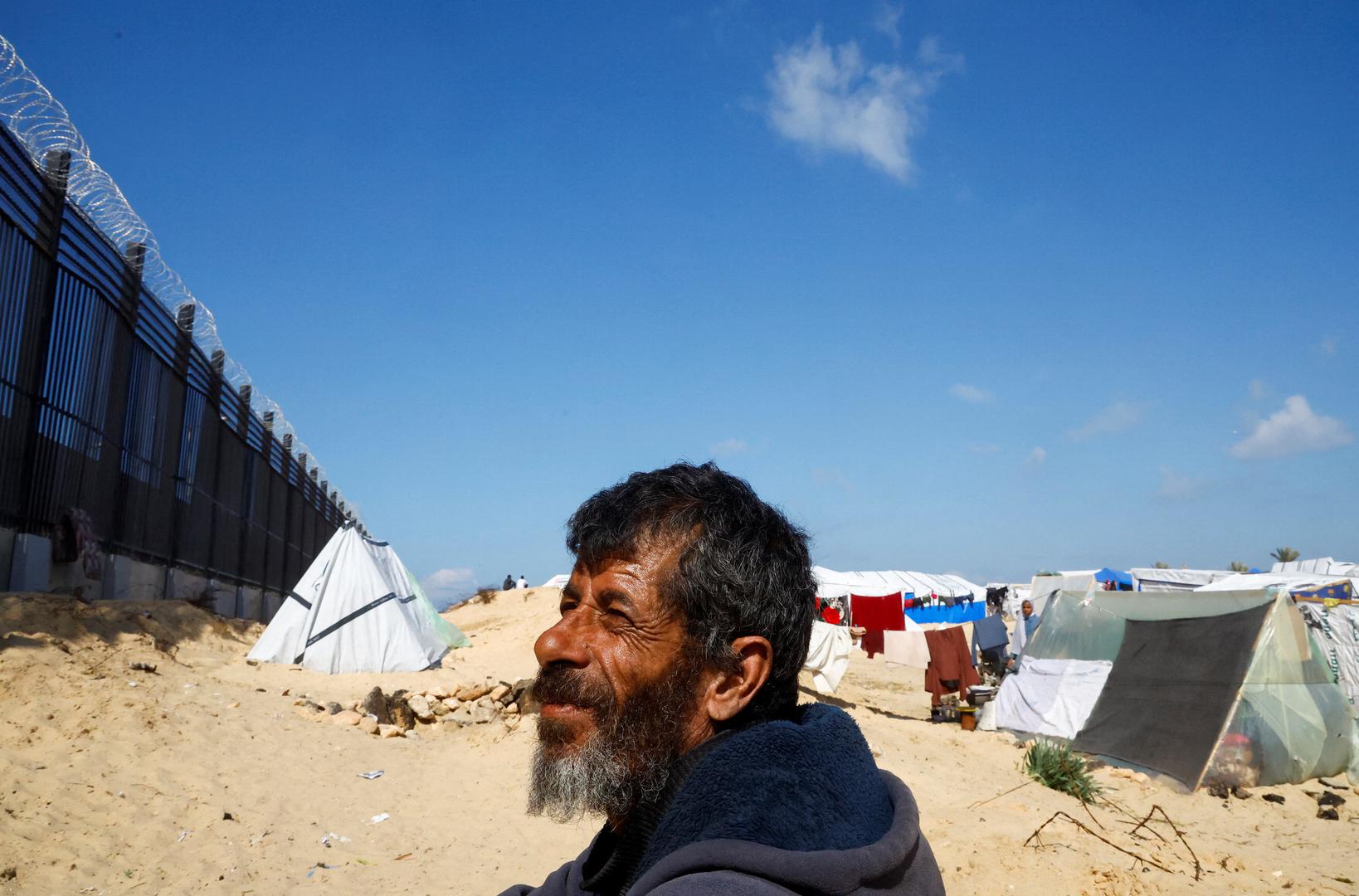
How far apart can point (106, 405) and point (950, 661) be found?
13.3 meters

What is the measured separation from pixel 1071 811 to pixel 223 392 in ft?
39.1

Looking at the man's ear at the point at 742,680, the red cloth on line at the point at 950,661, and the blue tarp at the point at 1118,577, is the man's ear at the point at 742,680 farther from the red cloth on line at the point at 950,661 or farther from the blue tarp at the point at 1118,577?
the blue tarp at the point at 1118,577

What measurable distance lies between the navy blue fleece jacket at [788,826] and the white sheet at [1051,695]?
12752mm

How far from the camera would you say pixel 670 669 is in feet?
5.25

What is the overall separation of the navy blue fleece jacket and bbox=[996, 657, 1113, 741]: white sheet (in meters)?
12.8

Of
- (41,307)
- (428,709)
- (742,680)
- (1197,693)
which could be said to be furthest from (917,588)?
(742,680)

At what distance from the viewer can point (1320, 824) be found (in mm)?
9180

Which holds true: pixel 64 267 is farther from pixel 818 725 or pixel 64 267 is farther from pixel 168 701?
pixel 818 725

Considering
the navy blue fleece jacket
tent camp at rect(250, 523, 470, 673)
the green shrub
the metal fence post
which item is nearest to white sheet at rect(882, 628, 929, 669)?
tent camp at rect(250, 523, 470, 673)

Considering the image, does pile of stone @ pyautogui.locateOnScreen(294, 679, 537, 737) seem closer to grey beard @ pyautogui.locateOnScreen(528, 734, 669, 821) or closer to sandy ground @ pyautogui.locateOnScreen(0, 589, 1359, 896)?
sandy ground @ pyautogui.locateOnScreen(0, 589, 1359, 896)

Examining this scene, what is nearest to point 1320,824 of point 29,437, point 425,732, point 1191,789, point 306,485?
point 1191,789

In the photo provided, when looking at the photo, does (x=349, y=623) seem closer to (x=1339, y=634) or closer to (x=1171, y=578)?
(x=1339, y=634)

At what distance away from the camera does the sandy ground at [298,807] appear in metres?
5.45

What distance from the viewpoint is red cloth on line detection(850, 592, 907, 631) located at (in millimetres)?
26359
